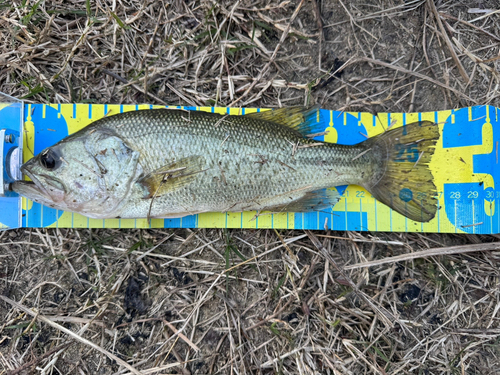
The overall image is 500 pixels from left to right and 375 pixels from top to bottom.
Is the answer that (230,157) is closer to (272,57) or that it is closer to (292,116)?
(292,116)

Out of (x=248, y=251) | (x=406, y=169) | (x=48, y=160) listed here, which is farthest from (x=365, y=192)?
(x=48, y=160)

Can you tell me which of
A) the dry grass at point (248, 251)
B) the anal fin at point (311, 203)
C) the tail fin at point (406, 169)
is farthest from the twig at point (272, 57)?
the tail fin at point (406, 169)

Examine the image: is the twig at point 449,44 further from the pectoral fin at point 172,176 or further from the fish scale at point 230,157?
the pectoral fin at point 172,176

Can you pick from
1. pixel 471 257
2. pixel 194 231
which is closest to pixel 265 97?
pixel 194 231

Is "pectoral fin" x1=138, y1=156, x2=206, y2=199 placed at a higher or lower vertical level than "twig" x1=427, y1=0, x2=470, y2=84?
lower

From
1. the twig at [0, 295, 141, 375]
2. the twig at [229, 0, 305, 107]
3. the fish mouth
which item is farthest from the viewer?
the twig at [229, 0, 305, 107]

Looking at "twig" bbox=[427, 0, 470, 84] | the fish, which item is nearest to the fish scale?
the fish

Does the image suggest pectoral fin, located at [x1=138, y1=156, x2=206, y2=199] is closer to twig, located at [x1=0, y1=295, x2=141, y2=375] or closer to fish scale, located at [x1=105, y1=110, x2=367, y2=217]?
fish scale, located at [x1=105, y1=110, x2=367, y2=217]
